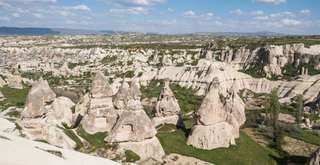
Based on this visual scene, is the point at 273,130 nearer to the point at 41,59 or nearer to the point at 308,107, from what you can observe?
the point at 308,107

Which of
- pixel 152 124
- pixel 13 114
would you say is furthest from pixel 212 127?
pixel 13 114

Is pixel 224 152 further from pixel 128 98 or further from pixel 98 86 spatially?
pixel 98 86

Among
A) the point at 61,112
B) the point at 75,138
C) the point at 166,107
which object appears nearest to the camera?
the point at 75,138

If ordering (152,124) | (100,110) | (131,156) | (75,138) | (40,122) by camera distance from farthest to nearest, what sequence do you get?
(100,110)
(152,124)
(75,138)
(40,122)
(131,156)

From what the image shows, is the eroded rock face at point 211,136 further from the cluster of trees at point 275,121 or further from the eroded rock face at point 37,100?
the eroded rock face at point 37,100

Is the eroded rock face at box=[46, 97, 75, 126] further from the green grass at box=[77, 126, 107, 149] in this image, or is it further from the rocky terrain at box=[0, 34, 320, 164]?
the green grass at box=[77, 126, 107, 149]

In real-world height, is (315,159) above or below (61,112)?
below

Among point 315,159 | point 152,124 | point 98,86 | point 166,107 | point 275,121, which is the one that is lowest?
point 275,121

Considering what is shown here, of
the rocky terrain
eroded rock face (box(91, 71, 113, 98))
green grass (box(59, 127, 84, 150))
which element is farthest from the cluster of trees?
green grass (box(59, 127, 84, 150))

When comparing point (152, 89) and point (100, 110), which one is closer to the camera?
point (100, 110)
